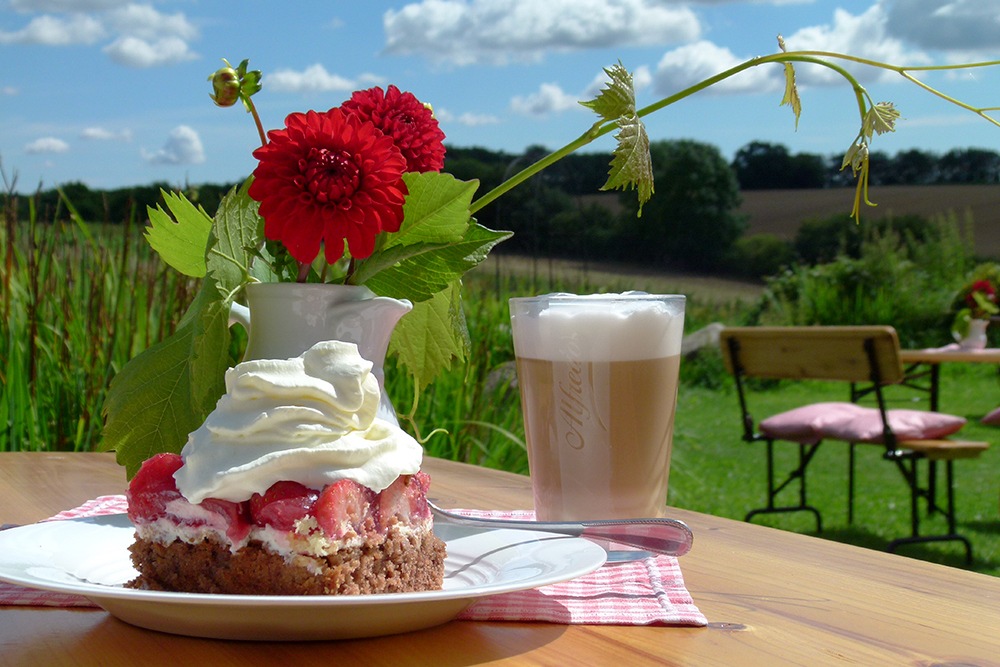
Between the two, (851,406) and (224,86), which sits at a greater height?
(224,86)

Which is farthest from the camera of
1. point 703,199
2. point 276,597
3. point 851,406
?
point 703,199

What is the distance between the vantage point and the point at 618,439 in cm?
83

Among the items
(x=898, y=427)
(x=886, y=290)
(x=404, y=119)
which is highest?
(x=404, y=119)

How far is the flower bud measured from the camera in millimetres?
801

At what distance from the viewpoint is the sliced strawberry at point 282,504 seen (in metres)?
0.58

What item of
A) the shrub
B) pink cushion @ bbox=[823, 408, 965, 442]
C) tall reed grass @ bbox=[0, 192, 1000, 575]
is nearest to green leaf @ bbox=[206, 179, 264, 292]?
tall reed grass @ bbox=[0, 192, 1000, 575]

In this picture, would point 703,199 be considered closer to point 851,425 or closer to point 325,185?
point 851,425

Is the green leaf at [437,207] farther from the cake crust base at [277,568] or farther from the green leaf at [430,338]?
the cake crust base at [277,568]

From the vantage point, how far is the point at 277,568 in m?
0.59

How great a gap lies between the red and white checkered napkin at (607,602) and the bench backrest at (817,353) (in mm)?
2793

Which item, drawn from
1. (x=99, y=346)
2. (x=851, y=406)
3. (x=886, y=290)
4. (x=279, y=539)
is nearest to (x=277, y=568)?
(x=279, y=539)

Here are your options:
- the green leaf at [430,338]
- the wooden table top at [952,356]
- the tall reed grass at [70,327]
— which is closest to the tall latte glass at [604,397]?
the green leaf at [430,338]

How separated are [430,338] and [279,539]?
1.29 ft

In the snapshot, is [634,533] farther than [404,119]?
No
